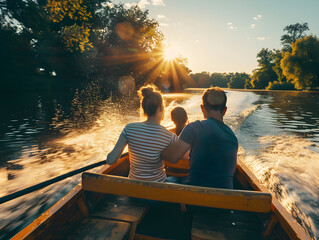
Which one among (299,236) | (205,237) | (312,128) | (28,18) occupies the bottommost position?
(312,128)

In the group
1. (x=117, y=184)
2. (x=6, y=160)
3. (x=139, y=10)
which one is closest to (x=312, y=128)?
(x=117, y=184)

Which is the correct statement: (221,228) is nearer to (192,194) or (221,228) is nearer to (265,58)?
(192,194)

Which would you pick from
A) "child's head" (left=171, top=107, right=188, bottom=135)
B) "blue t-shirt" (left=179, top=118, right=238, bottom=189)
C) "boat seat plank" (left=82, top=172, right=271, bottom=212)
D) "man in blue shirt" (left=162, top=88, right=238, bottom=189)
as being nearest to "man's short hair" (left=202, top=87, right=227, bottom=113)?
"man in blue shirt" (left=162, top=88, right=238, bottom=189)

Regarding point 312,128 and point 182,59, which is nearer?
point 312,128

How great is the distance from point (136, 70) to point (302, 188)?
3286 centimetres

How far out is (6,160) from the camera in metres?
5.51

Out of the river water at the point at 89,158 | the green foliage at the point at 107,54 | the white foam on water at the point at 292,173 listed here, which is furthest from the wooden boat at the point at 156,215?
the green foliage at the point at 107,54

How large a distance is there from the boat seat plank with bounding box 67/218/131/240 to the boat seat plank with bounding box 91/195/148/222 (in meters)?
0.12

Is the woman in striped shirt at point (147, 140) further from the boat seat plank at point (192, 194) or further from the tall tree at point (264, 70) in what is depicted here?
the tall tree at point (264, 70)

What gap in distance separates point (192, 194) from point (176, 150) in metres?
0.46

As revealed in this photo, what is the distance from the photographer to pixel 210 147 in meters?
1.98

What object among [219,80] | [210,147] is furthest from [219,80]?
[210,147]

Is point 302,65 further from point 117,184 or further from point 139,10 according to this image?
point 117,184

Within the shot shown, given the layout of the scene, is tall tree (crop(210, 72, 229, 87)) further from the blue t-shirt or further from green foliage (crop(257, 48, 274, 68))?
the blue t-shirt
